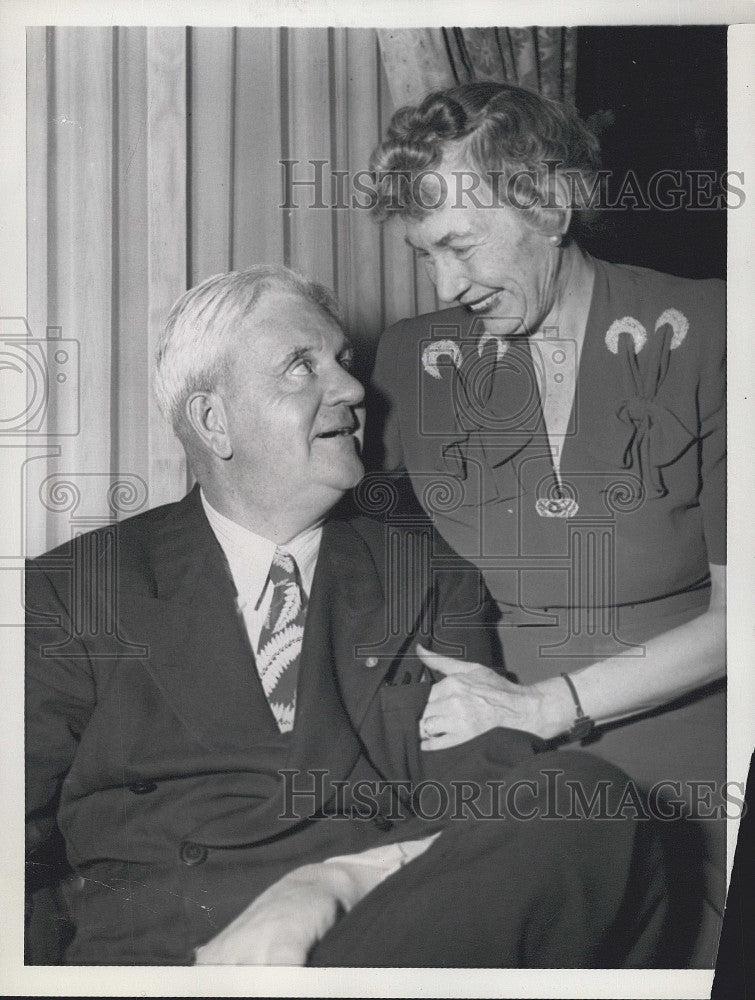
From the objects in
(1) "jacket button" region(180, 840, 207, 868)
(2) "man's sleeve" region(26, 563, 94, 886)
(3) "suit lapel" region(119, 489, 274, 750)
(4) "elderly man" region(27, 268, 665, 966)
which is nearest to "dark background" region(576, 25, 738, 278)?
(4) "elderly man" region(27, 268, 665, 966)

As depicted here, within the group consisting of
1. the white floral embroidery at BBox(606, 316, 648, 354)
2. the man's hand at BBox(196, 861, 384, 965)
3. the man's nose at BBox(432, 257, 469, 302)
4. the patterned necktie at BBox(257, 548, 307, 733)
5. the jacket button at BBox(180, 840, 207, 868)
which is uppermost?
the man's nose at BBox(432, 257, 469, 302)

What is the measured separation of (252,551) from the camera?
2.36m

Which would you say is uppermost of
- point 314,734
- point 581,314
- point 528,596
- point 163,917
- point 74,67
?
point 74,67

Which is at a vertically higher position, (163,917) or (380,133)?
(380,133)

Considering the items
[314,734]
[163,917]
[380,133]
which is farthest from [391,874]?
[380,133]

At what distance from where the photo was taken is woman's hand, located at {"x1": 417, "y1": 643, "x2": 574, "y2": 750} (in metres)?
2.33

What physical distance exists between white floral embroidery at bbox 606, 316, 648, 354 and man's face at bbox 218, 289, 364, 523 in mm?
543

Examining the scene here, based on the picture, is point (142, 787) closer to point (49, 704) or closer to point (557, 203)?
point (49, 704)

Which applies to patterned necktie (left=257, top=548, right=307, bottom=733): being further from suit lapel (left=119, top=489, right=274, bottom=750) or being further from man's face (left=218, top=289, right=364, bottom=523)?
man's face (left=218, top=289, right=364, bottom=523)

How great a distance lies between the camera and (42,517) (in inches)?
94.0

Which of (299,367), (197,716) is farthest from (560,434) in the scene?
(197,716)

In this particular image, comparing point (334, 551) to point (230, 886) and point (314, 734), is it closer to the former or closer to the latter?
point (314, 734)

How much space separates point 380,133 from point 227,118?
12.9 inches

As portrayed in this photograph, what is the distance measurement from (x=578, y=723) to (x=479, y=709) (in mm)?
210
